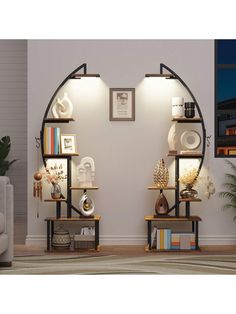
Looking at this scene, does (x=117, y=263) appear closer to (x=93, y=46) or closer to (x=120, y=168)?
(x=120, y=168)

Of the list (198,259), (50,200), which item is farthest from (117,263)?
(50,200)

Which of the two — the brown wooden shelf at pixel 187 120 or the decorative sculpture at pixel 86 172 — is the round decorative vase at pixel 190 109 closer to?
the brown wooden shelf at pixel 187 120

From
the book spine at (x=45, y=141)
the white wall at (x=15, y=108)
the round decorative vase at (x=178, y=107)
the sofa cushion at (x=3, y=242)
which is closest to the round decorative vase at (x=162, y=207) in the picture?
the round decorative vase at (x=178, y=107)

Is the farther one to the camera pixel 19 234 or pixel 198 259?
pixel 19 234

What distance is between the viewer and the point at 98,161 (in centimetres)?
730

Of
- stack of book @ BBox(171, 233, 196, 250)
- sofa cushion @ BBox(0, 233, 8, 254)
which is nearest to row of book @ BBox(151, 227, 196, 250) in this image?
stack of book @ BBox(171, 233, 196, 250)

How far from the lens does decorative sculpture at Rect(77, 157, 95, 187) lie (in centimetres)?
706

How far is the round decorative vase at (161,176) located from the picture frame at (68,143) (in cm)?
92

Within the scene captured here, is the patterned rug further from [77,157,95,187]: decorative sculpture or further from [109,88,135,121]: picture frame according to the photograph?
[109,88,135,121]: picture frame

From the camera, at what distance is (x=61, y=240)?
6875mm

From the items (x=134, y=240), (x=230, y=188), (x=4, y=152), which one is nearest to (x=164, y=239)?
(x=134, y=240)

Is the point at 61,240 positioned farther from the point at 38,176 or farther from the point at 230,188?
the point at 230,188

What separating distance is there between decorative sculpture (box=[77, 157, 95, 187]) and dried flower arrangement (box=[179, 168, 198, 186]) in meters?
0.98

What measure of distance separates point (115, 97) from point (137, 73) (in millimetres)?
363
